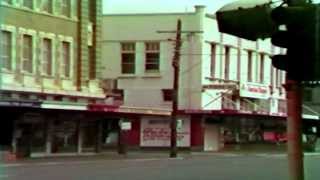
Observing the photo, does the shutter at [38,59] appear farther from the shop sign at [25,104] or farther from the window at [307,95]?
the window at [307,95]

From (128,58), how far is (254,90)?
10.3 m

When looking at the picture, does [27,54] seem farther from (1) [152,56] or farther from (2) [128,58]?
(2) [128,58]

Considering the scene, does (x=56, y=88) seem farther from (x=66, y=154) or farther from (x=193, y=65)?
(x=193, y=65)

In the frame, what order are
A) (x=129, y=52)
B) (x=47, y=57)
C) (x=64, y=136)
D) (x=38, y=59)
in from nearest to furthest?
(x=38, y=59) → (x=47, y=57) → (x=64, y=136) → (x=129, y=52)

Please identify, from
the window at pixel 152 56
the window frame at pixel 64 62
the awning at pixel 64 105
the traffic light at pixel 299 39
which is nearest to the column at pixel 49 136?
the awning at pixel 64 105

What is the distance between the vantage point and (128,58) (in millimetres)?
64812

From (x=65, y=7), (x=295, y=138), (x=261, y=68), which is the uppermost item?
(x=65, y=7)

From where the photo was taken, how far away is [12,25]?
143 feet

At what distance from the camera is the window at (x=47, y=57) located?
46.6 metres

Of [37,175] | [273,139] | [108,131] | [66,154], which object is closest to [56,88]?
[66,154]

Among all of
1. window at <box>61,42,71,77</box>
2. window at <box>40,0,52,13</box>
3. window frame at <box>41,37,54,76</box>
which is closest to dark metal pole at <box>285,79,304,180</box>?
window at <box>40,0,52,13</box>

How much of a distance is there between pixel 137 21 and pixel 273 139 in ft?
49.4

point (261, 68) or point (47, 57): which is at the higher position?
point (261, 68)

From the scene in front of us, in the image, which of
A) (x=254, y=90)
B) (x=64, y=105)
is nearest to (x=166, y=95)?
(x=254, y=90)
